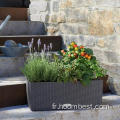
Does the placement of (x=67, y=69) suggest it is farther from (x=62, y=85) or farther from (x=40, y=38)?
(x=40, y=38)

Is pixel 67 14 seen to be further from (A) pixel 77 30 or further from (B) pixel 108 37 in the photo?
(B) pixel 108 37

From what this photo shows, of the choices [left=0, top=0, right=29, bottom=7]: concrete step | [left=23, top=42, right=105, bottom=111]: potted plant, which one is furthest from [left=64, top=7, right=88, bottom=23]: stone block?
[left=0, top=0, right=29, bottom=7]: concrete step

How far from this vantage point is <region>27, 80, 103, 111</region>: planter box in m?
2.75

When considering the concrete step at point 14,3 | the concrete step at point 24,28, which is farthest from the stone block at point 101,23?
the concrete step at point 14,3

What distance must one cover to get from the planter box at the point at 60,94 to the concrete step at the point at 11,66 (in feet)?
2.01

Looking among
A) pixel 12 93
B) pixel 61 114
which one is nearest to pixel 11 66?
pixel 12 93

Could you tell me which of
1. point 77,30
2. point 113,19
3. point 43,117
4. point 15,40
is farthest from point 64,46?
point 43,117

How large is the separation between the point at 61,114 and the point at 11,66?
3.03ft

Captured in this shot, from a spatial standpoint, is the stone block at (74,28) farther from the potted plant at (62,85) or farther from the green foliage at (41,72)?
the green foliage at (41,72)

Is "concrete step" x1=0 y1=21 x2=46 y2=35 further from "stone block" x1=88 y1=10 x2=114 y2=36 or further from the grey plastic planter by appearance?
"stone block" x1=88 y1=10 x2=114 y2=36

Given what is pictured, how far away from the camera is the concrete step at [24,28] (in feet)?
13.5

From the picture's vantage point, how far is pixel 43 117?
2652 mm

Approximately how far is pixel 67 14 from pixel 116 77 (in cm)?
115

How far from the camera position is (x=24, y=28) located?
4254mm
